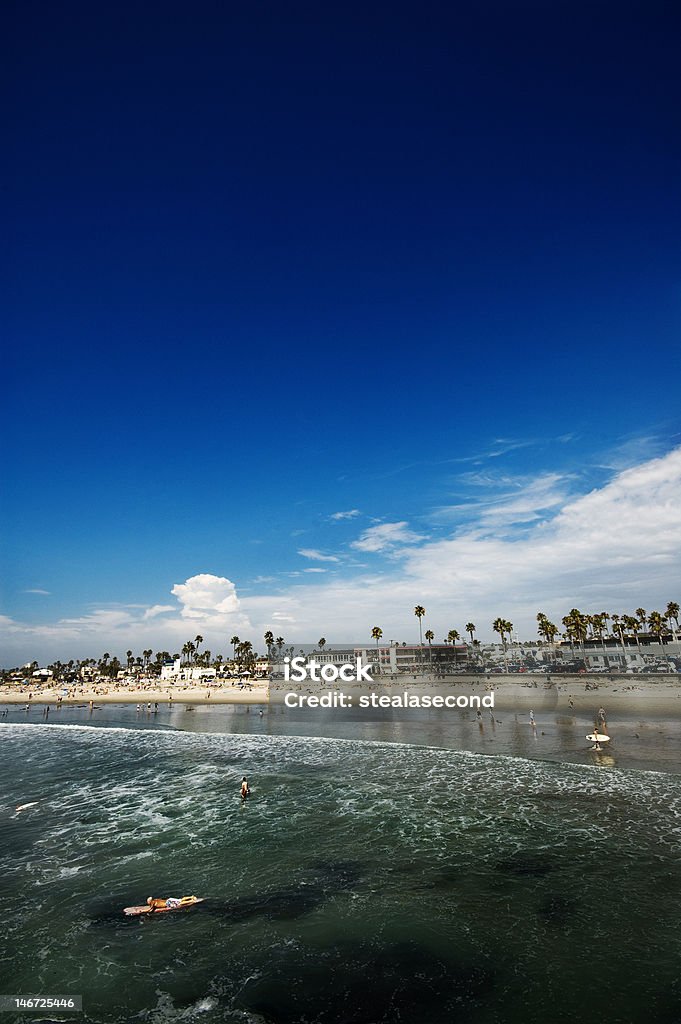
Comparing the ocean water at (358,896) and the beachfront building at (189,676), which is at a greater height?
the ocean water at (358,896)

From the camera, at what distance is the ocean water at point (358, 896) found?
14781mm

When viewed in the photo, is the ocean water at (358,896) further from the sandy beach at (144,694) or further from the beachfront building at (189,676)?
the beachfront building at (189,676)

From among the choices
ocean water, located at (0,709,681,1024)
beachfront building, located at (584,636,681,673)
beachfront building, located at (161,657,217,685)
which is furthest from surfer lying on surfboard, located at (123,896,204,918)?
beachfront building, located at (161,657,217,685)

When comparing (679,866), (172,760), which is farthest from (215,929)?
(172,760)

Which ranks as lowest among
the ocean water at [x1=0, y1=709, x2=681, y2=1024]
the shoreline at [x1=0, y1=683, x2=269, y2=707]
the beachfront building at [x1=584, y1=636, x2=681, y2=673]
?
the shoreline at [x1=0, y1=683, x2=269, y2=707]

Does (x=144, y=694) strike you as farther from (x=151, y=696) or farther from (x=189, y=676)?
(x=189, y=676)

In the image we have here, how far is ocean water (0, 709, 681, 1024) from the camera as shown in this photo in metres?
14.8

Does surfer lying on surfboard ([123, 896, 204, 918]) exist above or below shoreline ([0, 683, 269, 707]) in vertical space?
above

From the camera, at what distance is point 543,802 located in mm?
31875

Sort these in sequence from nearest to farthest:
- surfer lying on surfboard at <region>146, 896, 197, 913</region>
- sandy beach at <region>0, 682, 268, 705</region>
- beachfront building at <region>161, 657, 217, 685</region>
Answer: surfer lying on surfboard at <region>146, 896, 197, 913</region> → sandy beach at <region>0, 682, 268, 705</region> → beachfront building at <region>161, 657, 217, 685</region>

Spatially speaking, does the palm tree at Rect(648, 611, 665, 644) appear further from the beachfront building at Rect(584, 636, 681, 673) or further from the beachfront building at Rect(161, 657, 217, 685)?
the beachfront building at Rect(161, 657, 217, 685)

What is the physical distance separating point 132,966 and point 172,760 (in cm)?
3837

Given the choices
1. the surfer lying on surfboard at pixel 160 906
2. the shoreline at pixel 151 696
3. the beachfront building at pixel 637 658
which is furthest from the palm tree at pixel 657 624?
the surfer lying on surfboard at pixel 160 906

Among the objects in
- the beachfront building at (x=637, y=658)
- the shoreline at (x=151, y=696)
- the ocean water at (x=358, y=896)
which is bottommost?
the shoreline at (x=151, y=696)
